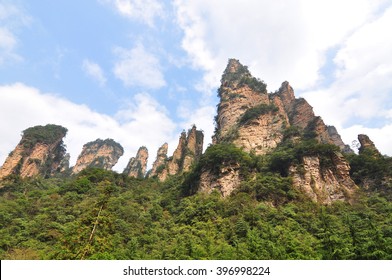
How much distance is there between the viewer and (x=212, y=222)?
29922 millimetres

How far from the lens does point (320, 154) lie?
38.2m

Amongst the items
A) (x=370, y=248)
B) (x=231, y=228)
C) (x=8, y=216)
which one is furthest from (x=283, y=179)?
(x=8, y=216)

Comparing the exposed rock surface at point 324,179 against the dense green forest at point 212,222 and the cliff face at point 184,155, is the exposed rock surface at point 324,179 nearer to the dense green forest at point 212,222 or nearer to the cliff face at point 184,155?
the dense green forest at point 212,222

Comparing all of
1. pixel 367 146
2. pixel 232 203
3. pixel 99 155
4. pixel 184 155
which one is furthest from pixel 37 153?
pixel 367 146

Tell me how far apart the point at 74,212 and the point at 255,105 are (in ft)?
140

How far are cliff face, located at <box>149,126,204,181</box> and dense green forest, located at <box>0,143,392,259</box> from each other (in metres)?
16.8

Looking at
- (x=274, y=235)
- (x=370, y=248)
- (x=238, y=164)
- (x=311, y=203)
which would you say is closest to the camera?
(x=370, y=248)

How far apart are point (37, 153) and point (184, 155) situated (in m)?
33.8

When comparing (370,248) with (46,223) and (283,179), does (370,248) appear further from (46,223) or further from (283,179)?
(46,223)

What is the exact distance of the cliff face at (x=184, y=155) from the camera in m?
64.4

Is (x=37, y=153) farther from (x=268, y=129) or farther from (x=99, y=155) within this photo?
(x=268, y=129)

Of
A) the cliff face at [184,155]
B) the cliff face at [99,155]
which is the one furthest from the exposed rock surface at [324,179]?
the cliff face at [99,155]

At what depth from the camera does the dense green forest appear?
17.7 meters

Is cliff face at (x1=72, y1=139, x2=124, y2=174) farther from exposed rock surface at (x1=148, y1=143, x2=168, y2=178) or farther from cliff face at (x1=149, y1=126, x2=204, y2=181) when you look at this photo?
cliff face at (x1=149, y1=126, x2=204, y2=181)
